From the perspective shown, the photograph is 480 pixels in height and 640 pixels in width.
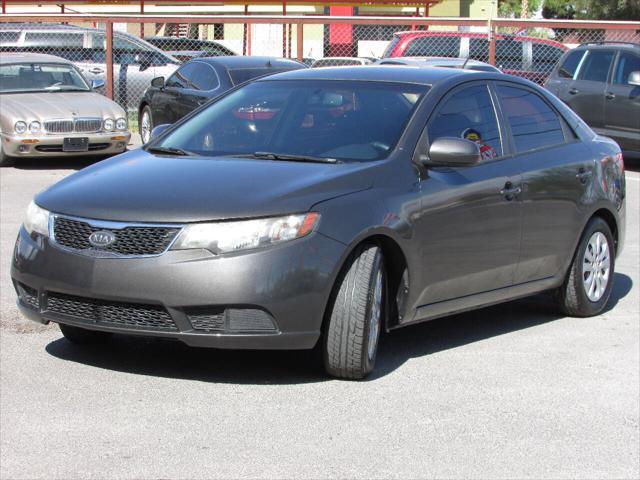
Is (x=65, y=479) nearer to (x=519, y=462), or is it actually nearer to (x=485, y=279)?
(x=519, y=462)

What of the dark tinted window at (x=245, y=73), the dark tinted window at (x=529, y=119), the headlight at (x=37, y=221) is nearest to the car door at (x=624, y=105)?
the dark tinted window at (x=245, y=73)

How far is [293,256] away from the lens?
219 inches

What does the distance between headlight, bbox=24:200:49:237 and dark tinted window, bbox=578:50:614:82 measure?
13.1 metres

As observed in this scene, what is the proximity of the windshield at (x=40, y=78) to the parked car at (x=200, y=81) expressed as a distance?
1.16m

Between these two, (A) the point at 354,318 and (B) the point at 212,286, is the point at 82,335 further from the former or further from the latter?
(A) the point at 354,318

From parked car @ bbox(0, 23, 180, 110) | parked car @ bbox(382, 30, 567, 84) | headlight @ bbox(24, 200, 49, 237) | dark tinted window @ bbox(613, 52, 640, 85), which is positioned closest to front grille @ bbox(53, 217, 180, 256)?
headlight @ bbox(24, 200, 49, 237)

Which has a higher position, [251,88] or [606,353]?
[251,88]

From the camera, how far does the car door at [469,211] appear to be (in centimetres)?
643

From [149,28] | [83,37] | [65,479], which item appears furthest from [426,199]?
[149,28]

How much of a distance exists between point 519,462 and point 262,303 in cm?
142

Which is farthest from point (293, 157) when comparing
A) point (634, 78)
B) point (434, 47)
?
point (434, 47)

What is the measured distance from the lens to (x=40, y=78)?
53.1 feet

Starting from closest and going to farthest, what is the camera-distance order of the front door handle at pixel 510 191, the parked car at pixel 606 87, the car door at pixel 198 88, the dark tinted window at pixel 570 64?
the front door handle at pixel 510 191 < the car door at pixel 198 88 < the parked car at pixel 606 87 < the dark tinted window at pixel 570 64

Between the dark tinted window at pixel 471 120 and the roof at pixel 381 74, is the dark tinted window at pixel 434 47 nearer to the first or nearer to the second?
the roof at pixel 381 74
